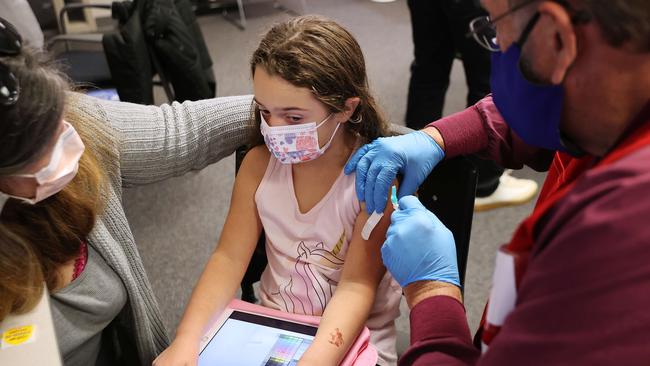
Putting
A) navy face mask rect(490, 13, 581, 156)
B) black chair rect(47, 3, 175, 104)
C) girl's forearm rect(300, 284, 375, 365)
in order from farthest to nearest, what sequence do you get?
black chair rect(47, 3, 175, 104) → girl's forearm rect(300, 284, 375, 365) → navy face mask rect(490, 13, 581, 156)

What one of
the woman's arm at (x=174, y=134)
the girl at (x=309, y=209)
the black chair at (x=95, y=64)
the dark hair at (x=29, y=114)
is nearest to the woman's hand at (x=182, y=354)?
the girl at (x=309, y=209)

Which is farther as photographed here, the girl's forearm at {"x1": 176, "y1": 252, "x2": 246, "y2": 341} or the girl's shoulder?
the girl's shoulder

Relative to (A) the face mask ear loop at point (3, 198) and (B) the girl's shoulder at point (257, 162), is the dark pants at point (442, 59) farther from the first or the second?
(A) the face mask ear loop at point (3, 198)

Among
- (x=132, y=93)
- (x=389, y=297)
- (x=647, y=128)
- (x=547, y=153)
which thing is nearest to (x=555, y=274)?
(x=647, y=128)

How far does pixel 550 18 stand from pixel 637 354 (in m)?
0.34

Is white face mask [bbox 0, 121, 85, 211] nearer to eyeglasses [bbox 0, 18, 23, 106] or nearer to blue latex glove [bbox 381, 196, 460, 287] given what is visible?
eyeglasses [bbox 0, 18, 23, 106]

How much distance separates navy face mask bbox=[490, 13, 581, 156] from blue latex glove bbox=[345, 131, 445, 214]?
354mm

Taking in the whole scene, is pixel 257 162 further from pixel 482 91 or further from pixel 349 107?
pixel 482 91

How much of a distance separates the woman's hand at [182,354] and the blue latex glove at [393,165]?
45cm

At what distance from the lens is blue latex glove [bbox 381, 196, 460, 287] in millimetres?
1019

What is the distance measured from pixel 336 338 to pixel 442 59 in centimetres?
180

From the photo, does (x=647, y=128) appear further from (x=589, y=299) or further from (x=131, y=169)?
(x=131, y=169)

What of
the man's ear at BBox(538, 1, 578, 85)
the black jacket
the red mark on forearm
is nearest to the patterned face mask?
the red mark on forearm

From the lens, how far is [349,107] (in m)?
1.28
